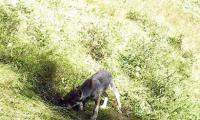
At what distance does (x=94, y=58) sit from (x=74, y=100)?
3.83 meters

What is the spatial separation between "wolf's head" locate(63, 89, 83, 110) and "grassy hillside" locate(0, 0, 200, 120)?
0.21 m

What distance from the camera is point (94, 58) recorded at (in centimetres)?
1523

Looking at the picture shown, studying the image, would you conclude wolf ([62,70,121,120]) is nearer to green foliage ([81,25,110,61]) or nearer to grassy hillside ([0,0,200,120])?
grassy hillside ([0,0,200,120])

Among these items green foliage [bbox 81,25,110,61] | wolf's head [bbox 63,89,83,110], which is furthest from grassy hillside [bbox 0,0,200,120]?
wolf's head [bbox 63,89,83,110]

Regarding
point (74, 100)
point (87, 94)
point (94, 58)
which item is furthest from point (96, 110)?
point (94, 58)

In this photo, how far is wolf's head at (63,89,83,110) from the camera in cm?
1146

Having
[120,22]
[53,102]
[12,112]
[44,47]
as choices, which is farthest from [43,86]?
[120,22]

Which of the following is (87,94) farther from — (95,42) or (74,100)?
(95,42)

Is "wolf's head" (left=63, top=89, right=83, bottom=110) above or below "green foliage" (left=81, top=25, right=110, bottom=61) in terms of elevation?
below

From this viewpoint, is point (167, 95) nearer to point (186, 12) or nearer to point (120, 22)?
point (120, 22)

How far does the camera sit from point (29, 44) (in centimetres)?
1338

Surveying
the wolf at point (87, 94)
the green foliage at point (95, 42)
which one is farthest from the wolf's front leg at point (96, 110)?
the green foliage at point (95, 42)

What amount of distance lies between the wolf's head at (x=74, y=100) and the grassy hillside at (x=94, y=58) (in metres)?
0.21

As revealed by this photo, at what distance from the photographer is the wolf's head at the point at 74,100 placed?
37.6 feet
